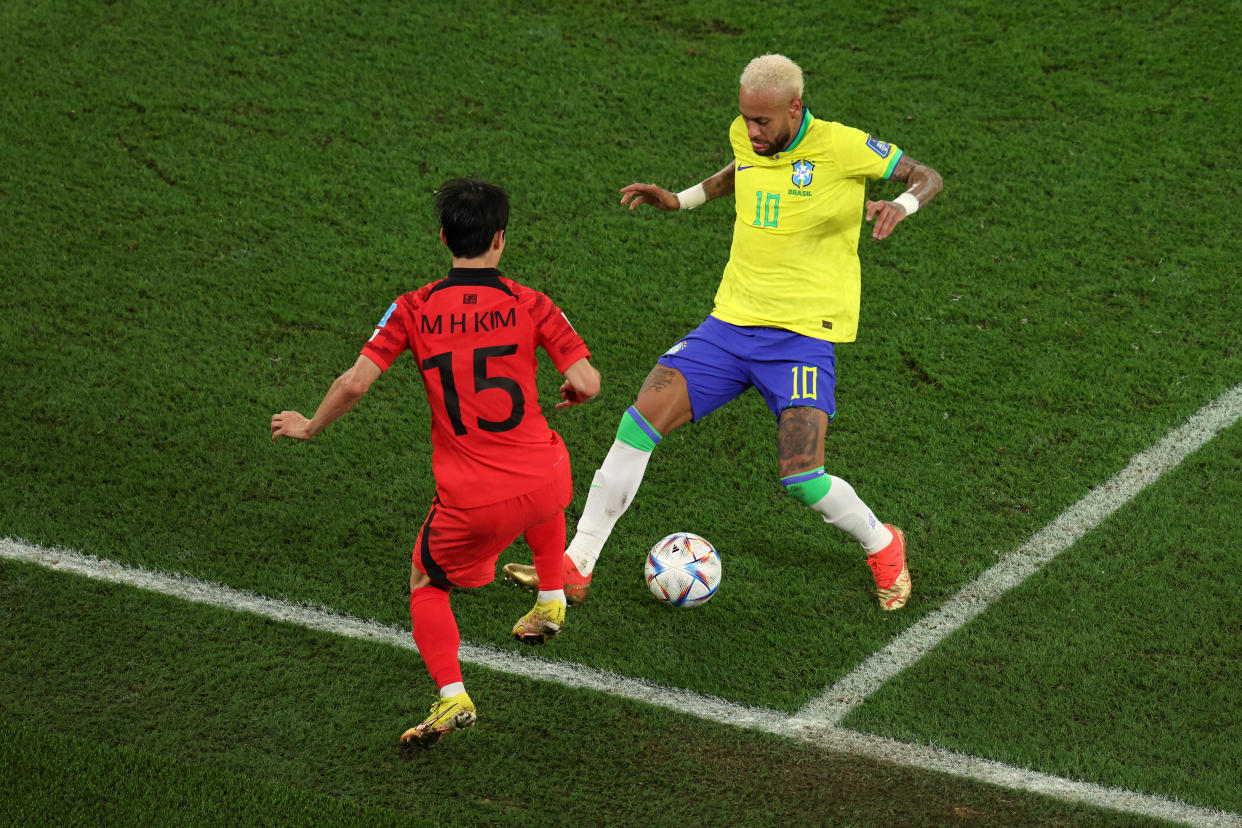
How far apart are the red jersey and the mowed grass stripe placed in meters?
1.05

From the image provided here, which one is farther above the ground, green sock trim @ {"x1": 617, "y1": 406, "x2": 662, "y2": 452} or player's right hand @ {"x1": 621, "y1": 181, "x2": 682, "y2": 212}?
player's right hand @ {"x1": 621, "y1": 181, "x2": 682, "y2": 212}

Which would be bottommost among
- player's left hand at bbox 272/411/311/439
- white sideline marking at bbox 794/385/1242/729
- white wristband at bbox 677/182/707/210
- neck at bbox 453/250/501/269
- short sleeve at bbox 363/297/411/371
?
white sideline marking at bbox 794/385/1242/729

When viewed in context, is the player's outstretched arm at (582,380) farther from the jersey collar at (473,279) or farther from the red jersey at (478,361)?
the jersey collar at (473,279)

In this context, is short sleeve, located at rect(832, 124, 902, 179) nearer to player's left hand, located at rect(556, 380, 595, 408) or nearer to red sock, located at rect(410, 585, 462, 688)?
player's left hand, located at rect(556, 380, 595, 408)

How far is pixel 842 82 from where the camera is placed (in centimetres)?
895

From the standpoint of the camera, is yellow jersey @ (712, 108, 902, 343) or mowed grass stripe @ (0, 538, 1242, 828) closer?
mowed grass stripe @ (0, 538, 1242, 828)

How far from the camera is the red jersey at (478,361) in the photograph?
422 centimetres

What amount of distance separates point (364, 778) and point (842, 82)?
6229mm

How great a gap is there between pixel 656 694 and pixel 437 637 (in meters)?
1.01

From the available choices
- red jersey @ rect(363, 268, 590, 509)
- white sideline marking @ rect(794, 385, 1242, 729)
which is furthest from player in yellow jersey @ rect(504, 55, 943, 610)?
red jersey @ rect(363, 268, 590, 509)

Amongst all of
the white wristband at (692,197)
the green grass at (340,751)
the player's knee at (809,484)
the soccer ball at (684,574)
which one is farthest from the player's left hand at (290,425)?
the white wristband at (692,197)

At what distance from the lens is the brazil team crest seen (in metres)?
5.35

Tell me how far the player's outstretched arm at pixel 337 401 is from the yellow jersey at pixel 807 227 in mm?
1853

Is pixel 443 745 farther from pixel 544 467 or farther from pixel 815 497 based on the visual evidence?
pixel 815 497
